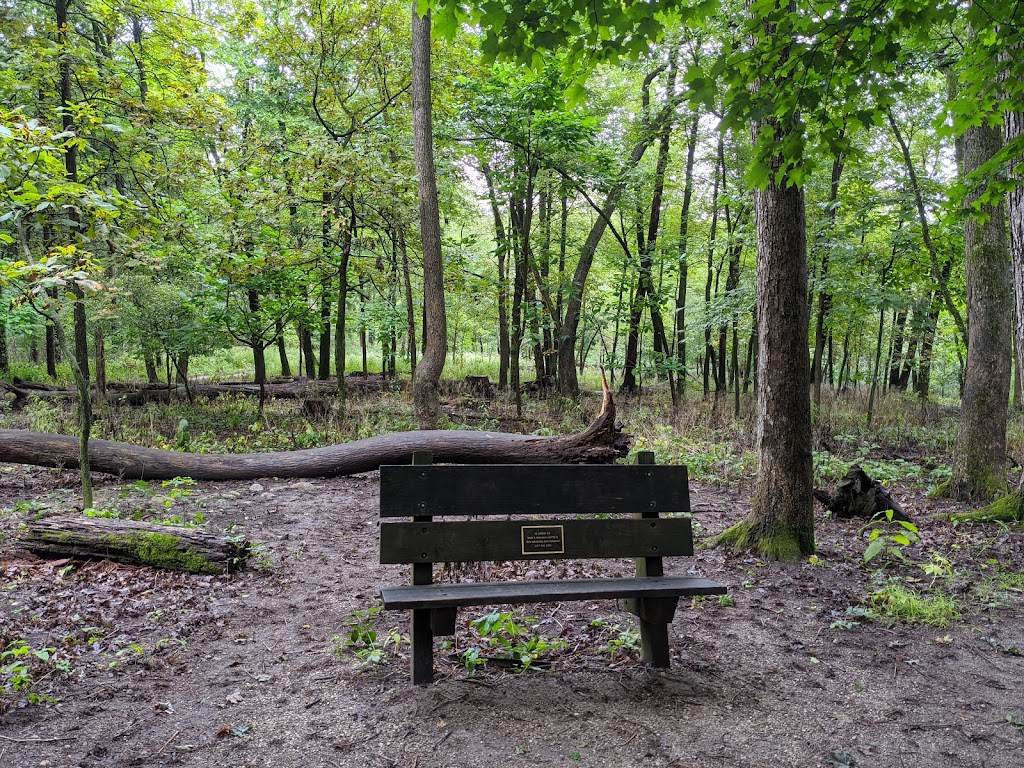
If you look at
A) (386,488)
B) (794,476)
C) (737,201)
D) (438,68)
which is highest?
(438,68)

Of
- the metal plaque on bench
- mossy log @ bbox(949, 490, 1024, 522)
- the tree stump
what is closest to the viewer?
the metal plaque on bench

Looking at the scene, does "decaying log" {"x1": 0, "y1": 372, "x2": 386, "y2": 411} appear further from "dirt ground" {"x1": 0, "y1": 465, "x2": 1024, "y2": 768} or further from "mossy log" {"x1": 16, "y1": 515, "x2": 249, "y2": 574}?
"dirt ground" {"x1": 0, "y1": 465, "x2": 1024, "y2": 768}

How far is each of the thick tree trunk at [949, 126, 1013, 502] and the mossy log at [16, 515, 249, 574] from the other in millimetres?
8059

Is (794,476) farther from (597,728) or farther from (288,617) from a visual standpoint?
(288,617)

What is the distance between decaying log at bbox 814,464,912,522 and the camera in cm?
684

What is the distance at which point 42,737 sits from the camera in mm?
2826

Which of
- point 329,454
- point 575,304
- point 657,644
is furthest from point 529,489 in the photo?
point 575,304

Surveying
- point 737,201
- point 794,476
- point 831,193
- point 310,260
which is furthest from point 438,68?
point 794,476

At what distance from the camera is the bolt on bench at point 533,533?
3309 millimetres

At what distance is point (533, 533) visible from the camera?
3.59 m

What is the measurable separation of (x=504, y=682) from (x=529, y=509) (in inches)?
36.4

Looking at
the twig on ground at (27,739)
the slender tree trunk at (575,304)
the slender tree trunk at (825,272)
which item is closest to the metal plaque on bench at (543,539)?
the twig on ground at (27,739)

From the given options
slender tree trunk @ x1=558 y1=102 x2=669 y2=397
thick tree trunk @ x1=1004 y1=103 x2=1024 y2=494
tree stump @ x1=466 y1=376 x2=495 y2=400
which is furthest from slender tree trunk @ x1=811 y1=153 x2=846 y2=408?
tree stump @ x1=466 y1=376 x2=495 y2=400

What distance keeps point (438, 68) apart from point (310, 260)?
4.44 m
